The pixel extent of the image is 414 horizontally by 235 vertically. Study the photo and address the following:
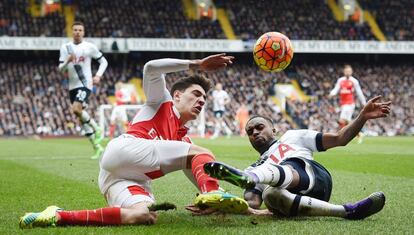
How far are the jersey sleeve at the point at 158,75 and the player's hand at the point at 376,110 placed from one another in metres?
1.35

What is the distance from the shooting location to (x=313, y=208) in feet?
16.3

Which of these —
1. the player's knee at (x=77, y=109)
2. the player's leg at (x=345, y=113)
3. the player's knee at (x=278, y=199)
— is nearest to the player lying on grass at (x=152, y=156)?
the player's knee at (x=278, y=199)

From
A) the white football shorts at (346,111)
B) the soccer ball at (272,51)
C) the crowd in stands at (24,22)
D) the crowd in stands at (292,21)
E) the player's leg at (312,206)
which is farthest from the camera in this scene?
the crowd in stands at (292,21)

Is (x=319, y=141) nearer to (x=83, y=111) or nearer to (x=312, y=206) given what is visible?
(x=312, y=206)

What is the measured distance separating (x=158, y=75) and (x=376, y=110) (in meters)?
1.62

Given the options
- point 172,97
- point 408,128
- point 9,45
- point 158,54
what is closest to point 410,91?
point 408,128

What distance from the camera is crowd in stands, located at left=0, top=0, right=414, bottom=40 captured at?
1427 inches

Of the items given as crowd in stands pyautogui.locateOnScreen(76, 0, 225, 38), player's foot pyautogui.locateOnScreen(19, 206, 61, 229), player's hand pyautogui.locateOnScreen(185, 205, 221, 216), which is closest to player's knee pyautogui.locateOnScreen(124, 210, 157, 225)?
player's hand pyautogui.locateOnScreen(185, 205, 221, 216)

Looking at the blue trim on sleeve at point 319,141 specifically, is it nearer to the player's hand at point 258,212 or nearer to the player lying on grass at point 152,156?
the player's hand at point 258,212

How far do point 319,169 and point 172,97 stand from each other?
129 cm

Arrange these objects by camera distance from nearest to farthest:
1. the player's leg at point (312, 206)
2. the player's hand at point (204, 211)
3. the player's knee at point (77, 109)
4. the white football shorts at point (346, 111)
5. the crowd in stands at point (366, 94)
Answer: the player's hand at point (204, 211) → the player's leg at point (312, 206) → the player's knee at point (77, 109) → the white football shorts at point (346, 111) → the crowd in stands at point (366, 94)

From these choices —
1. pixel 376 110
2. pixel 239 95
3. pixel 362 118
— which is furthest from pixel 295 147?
pixel 239 95

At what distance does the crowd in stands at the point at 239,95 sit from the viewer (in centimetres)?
3244

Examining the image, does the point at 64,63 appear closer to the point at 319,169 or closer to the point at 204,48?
the point at 319,169
